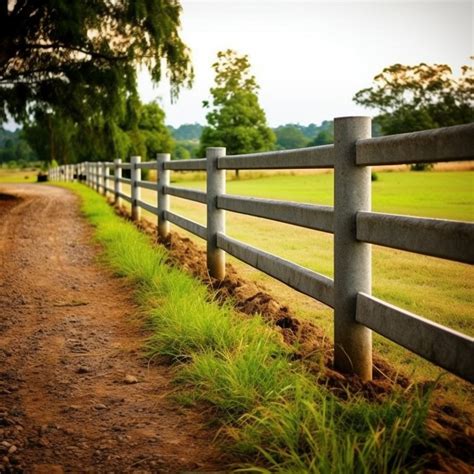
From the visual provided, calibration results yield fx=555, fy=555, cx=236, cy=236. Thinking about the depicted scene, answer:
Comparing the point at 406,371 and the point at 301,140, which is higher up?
the point at 301,140

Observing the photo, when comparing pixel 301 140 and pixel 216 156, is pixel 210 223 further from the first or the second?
pixel 301 140

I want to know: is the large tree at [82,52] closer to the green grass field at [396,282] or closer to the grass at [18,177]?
the green grass field at [396,282]

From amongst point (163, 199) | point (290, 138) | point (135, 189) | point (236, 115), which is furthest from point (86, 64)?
point (290, 138)

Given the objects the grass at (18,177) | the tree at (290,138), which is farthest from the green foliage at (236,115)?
the tree at (290,138)

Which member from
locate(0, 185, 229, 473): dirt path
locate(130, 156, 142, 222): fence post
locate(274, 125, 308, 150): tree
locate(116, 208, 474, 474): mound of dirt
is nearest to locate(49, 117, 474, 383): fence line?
locate(116, 208, 474, 474): mound of dirt

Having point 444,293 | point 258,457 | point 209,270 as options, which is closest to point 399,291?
point 444,293

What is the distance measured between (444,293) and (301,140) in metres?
144

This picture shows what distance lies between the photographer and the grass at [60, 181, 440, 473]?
6.52 ft

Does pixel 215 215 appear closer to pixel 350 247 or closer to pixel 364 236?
pixel 350 247

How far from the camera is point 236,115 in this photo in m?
57.4

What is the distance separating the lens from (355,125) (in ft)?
9.61

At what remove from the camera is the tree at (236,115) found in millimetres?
56719

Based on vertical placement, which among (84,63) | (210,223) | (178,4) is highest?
(178,4)

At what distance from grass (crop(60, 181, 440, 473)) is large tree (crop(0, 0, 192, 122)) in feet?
40.3
